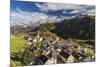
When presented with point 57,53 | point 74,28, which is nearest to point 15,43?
point 57,53

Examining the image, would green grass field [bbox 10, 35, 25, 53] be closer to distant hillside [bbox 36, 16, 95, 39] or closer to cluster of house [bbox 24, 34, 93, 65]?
cluster of house [bbox 24, 34, 93, 65]

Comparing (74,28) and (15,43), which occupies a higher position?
(74,28)

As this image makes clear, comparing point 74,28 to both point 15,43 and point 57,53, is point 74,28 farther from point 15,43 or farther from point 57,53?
point 15,43

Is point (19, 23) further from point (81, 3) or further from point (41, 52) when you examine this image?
point (81, 3)

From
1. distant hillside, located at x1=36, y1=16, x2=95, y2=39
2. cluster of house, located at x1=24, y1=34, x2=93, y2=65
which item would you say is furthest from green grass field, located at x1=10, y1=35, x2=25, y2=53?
distant hillside, located at x1=36, y1=16, x2=95, y2=39

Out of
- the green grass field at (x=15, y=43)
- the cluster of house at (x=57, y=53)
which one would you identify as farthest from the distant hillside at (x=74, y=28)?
the green grass field at (x=15, y=43)

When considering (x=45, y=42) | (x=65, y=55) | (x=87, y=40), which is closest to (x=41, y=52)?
(x=45, y=42)
